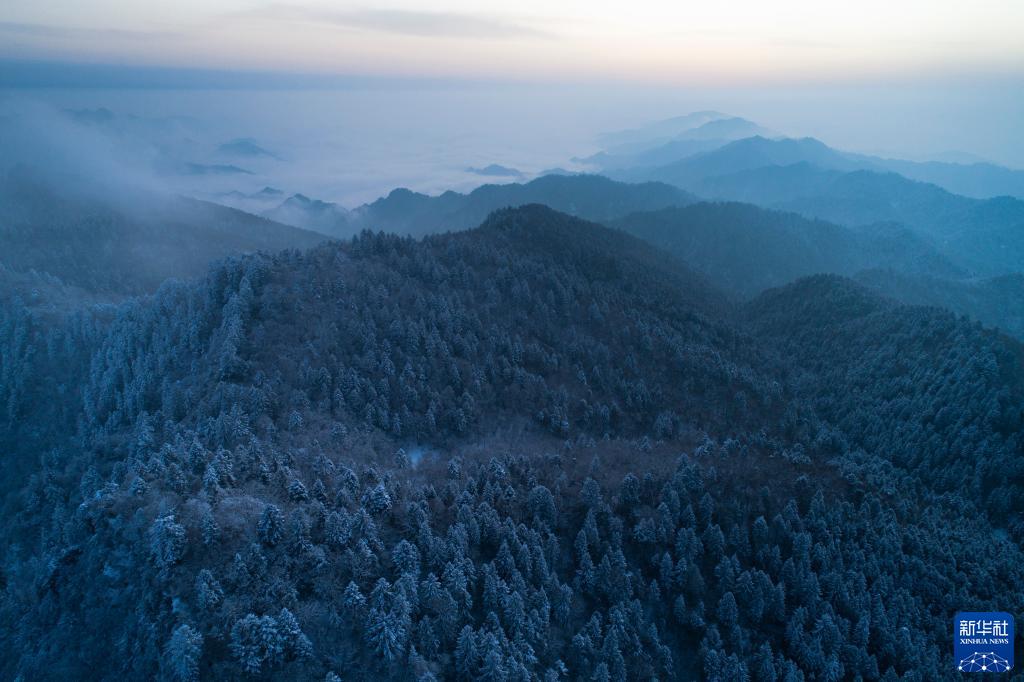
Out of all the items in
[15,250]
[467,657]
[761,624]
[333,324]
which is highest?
[15,250]

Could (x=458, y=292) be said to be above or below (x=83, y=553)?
above

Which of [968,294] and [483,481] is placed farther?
[968,294]

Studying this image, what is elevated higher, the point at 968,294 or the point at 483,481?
the point at 483,481

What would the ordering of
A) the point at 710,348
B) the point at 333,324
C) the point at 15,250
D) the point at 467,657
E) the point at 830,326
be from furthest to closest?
the point at 15,250, the point at 830,326, the point at 710,348, the point at 333,324, the point at 467,657

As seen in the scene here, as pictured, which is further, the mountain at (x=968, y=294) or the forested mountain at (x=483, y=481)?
the mountain at (x=968, y=294)

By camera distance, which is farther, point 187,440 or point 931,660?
point 187,440

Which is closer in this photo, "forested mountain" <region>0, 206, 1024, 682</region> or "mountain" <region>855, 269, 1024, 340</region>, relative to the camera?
"forested mountain" <region>0, 206, 1024, 682</region>

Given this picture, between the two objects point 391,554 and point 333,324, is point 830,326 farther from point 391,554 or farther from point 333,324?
point 391,554

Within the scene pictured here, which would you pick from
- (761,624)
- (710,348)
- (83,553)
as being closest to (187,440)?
(83,553)
